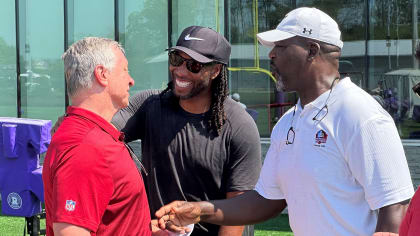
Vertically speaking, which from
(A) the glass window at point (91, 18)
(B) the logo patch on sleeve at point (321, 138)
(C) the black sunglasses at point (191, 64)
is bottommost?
(B) the logo patch on sleeve at point (321, 138)

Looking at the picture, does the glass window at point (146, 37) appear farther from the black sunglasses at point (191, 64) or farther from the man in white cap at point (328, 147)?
the man in white cap at point (328, 147)

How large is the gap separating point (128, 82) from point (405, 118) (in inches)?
359

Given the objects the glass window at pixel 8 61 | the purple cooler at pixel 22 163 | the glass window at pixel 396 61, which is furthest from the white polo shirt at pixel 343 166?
the glass window at pixel 8 61

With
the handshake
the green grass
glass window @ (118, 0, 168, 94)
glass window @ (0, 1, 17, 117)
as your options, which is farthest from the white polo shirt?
glass window @ (0, 1, 17, 117)

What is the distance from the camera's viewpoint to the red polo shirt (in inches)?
89.0

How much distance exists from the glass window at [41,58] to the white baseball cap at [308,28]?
10520mm

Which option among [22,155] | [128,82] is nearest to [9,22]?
[22,155]

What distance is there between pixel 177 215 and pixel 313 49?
0.94 metres

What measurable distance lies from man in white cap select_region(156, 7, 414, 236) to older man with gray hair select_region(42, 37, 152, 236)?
51 centimetres

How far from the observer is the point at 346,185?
2.45 m

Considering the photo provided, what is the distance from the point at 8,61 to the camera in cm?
1308

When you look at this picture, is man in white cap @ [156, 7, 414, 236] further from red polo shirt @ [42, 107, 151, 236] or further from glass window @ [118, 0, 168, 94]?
glass window @ [118, 0, 168, 94]

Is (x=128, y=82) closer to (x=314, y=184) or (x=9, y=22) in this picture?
(x=314, y=184)

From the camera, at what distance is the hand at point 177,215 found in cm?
291
